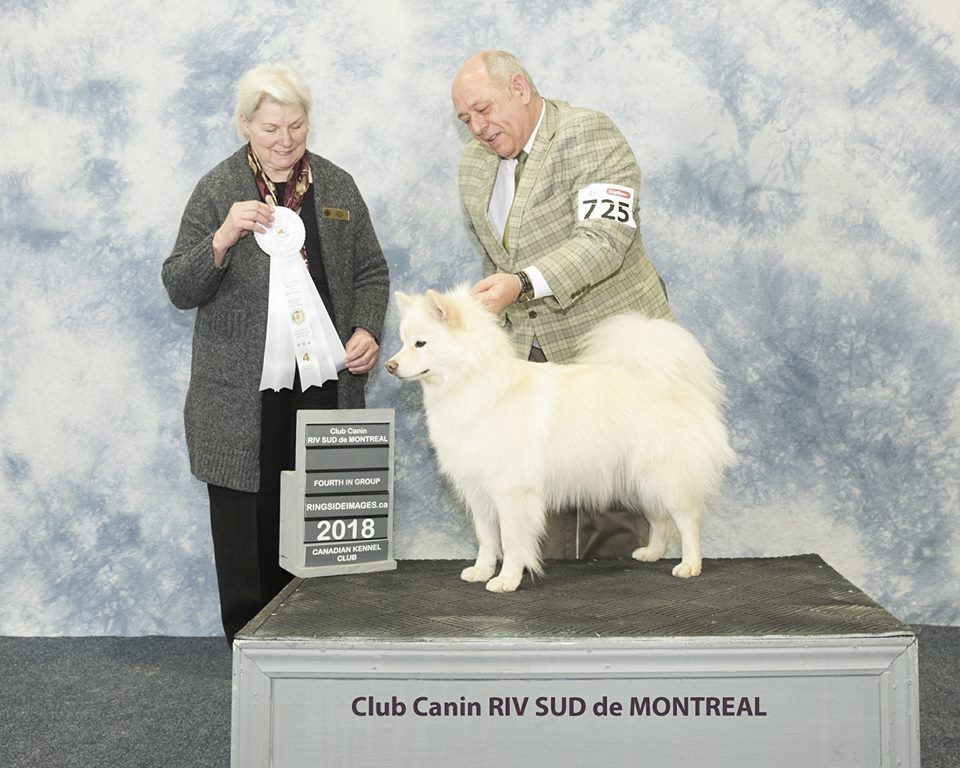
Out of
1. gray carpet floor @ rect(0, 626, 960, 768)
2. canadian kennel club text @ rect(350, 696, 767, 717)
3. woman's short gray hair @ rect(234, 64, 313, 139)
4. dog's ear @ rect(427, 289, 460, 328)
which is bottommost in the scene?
gray carpet floor @ rect(0, 626, 960, 768)

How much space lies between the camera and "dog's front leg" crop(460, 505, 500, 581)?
94.0 inches

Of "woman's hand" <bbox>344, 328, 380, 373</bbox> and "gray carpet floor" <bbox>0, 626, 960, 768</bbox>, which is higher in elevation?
"woman's hand" <bbox>344, 328, 380, 373</bbox>

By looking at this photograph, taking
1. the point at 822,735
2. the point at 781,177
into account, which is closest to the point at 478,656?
the point at 822,735

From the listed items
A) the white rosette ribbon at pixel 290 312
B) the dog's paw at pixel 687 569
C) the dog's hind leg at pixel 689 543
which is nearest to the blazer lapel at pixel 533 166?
the white rosette ribbon at pixel 290 312

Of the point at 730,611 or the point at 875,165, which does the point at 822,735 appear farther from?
the point at 875,165

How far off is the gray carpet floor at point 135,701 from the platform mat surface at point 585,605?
69cm

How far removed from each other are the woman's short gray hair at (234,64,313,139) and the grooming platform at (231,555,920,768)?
1.60 m

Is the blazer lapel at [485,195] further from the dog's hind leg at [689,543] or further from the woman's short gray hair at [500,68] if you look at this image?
the dog's hind leg at [689,543]

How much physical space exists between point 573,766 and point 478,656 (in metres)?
0.28

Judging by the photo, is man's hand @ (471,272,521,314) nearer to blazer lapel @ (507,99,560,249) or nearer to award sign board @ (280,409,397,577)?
blazer lapel @ (507,99,560,249)

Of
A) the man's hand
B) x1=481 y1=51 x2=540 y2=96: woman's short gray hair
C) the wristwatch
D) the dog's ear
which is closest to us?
the dog's ear

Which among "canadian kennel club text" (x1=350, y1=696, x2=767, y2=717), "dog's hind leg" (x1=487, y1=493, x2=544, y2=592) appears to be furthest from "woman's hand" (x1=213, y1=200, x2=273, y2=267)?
"canadian kennel club text" (x1=350, y1=696, x2=767, y2=717)

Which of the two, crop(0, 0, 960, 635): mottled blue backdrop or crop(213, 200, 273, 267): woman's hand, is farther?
crop(0, 0, 960, 635): mottled blue backdrop

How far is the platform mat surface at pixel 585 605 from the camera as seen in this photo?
1.86 meters
